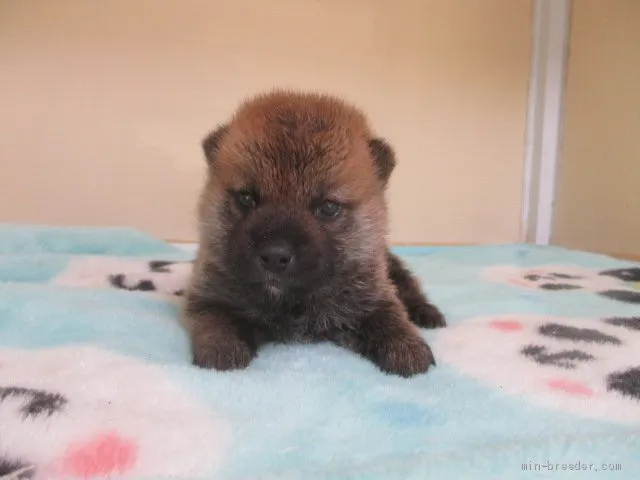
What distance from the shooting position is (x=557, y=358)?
1232mm

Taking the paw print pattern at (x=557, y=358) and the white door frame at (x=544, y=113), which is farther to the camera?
the white door frame at (x=544, y=113)

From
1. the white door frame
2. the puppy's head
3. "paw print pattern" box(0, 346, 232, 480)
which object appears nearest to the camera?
"paw print pattern" box(0, 346, 232, 480)

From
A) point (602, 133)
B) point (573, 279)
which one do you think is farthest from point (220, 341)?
point (602, 133)

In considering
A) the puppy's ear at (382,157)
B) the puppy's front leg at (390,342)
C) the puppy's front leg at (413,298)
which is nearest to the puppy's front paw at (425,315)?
the puppy's front leg at (413,298)

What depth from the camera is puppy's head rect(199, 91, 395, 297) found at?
1.12 metres

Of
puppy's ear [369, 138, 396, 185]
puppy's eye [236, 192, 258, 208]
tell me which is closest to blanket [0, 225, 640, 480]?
puppy's eye [236, 192, 258, 208]

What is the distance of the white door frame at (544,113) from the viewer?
293 centimetres

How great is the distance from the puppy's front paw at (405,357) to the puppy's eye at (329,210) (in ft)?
0.98

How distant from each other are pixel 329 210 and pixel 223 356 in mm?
375

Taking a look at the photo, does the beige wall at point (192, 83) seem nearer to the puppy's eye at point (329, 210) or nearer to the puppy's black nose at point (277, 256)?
the puppy's eye at point (329, 210)

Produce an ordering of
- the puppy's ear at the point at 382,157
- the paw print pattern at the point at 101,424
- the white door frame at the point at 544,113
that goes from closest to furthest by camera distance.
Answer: the paw print pattern at the point at 101,424 < the puppy's ear at the point at 382,157 < the white door frame at the point at 544,113

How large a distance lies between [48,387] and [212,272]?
0.47 meters

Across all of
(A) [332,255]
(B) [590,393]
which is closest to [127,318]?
(A) [332,255]

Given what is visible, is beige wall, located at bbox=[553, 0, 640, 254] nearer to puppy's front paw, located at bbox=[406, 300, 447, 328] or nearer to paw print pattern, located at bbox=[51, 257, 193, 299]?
→ puppy's front paw, located at bbox=[406, 300, 447, 328]
